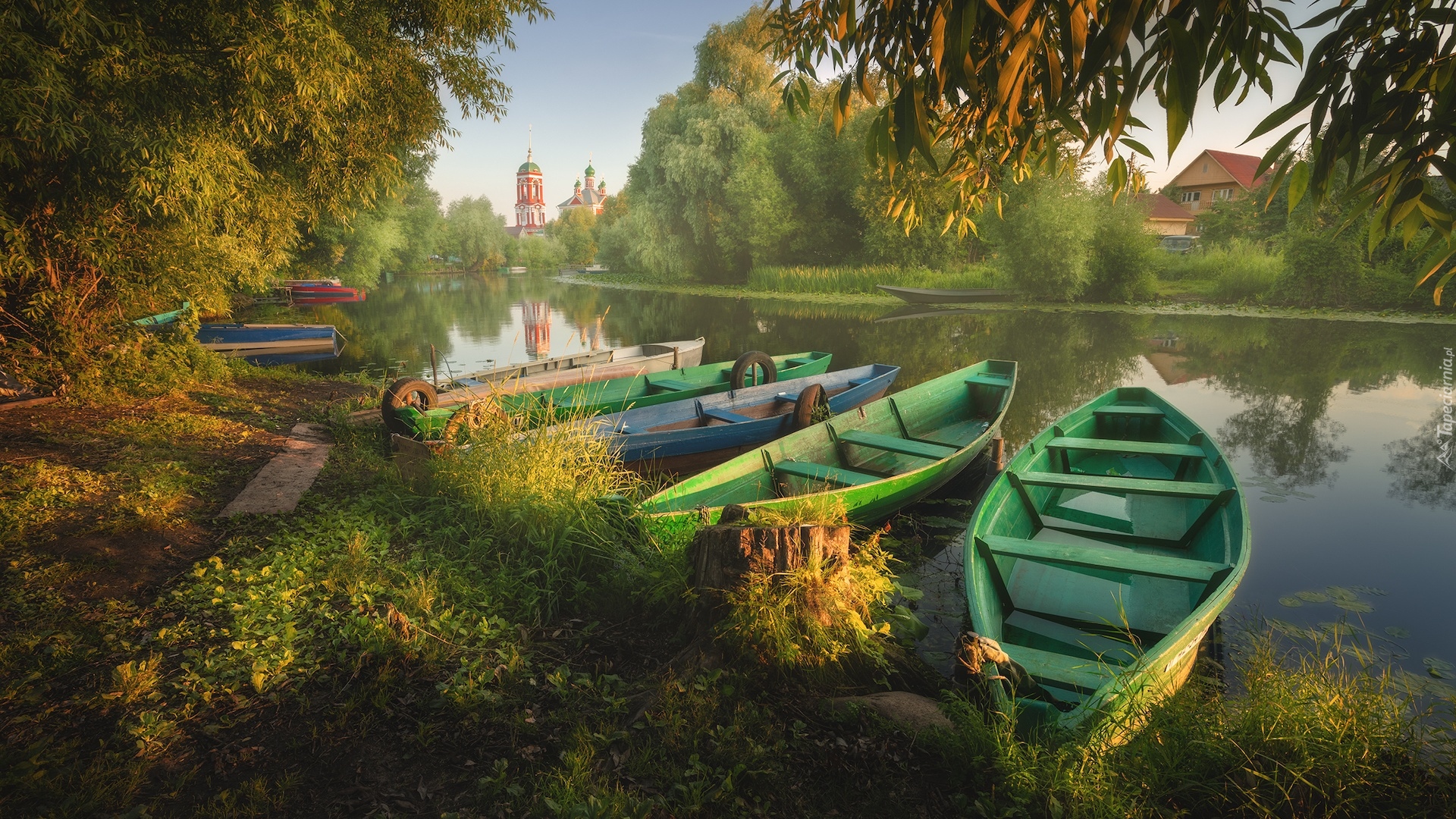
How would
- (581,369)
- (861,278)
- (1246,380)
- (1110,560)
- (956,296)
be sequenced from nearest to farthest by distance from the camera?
(1110,560)
(581,369)
(1246,380)
(956,296)
(861,278)

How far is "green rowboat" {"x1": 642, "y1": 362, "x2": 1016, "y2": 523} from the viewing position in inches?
192

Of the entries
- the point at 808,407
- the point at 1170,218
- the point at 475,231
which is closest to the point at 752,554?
the point at 808,407

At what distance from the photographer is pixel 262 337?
15102 millimetres

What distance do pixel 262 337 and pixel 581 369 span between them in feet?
34.5

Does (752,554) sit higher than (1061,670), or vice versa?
(752,554)

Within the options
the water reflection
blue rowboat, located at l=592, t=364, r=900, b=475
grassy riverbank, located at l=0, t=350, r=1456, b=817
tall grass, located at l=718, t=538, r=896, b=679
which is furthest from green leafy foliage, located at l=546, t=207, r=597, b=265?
tall grass, located at l=718, t=538, r=896, b=679

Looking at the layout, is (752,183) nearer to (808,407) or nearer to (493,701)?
(808,407)

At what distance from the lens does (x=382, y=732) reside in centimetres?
269

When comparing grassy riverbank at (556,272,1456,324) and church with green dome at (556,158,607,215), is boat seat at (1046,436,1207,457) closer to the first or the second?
grassy riverbank at (556,272,1456,324)

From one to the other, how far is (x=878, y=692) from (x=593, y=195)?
149 meters

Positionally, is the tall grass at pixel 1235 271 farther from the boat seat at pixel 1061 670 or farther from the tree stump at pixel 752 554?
the tree stump at pixel 752 554

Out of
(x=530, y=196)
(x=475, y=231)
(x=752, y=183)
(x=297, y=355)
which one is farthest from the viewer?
(x=530, y=196)

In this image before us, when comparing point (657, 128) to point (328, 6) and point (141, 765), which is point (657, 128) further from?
point (141, 765)

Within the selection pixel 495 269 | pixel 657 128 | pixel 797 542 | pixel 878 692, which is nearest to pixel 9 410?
pixel 797 542
